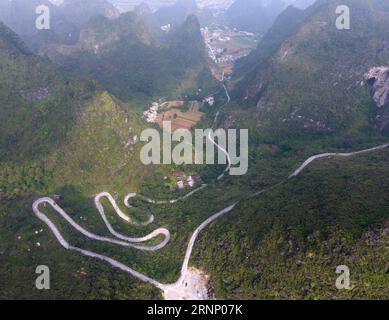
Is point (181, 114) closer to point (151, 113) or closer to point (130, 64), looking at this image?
point (151, 113)

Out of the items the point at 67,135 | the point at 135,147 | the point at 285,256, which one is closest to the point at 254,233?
the point at 285,256

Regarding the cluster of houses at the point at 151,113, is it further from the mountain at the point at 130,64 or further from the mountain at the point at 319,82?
the mountain at the point at 319,82

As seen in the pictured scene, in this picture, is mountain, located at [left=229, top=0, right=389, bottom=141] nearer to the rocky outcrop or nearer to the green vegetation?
the rocky outcrop

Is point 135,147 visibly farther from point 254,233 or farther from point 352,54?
point 352,54

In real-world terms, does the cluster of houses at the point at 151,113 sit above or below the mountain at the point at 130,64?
below

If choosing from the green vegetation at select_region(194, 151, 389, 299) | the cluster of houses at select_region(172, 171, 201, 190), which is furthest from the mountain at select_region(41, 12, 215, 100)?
the green vegetation at select_region(194, 151, 389, 299)

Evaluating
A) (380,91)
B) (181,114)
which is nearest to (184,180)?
(181,114)

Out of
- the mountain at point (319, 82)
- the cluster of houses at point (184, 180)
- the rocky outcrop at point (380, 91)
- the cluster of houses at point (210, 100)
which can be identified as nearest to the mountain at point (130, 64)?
the cluster of houses at point (210, 100)
